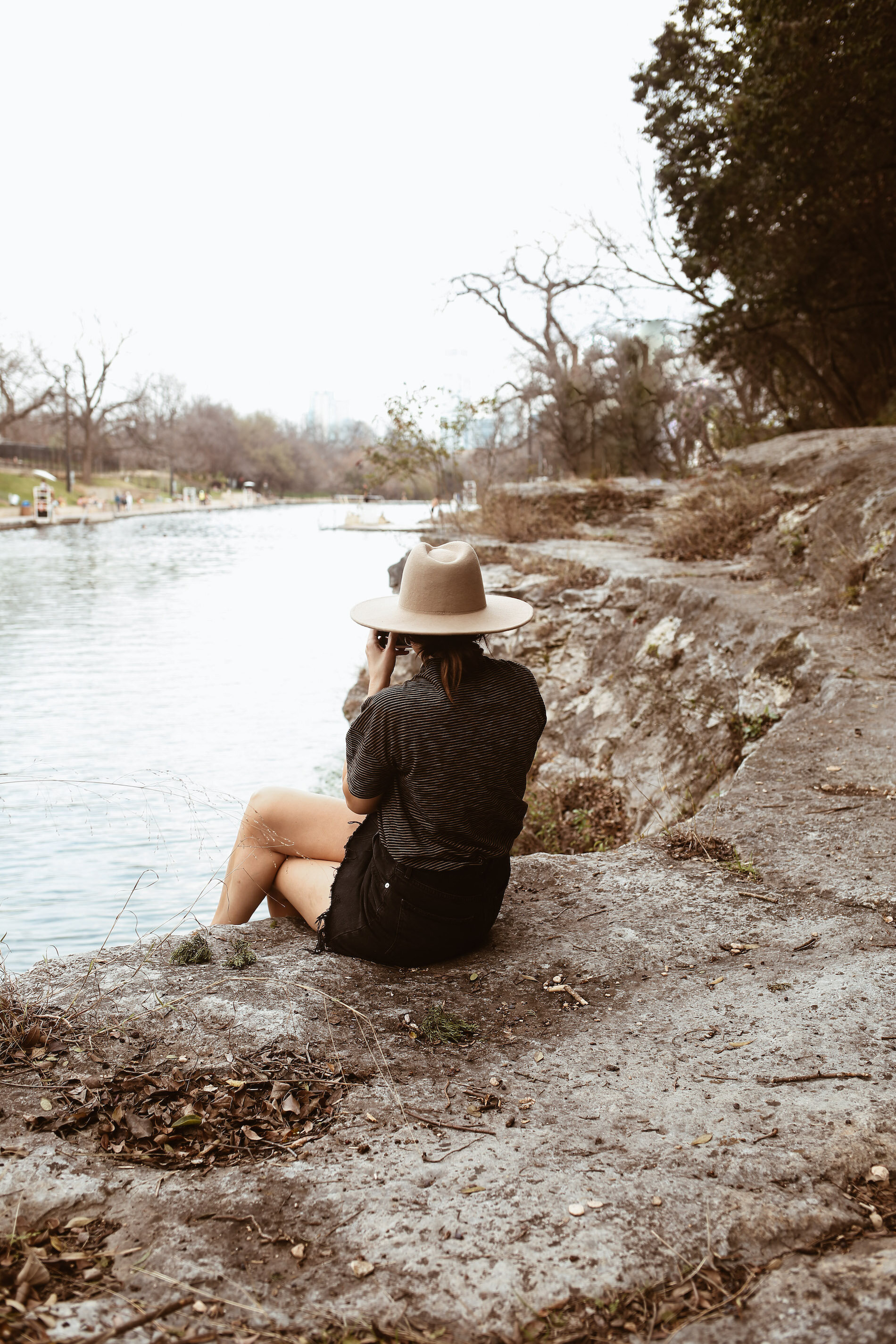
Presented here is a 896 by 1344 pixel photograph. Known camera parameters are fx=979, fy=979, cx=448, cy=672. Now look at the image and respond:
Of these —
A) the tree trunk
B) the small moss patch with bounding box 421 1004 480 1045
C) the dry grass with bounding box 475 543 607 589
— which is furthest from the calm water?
the tree trunk

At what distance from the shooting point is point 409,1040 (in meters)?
2.54

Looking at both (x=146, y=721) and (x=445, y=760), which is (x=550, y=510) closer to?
(x=146, y=721)

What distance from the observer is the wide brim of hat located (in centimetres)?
285

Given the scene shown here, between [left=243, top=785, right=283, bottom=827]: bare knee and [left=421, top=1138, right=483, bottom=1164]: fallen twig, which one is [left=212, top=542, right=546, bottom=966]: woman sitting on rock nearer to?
[left=243, top=785, right=283, bottom=827]: bare knee

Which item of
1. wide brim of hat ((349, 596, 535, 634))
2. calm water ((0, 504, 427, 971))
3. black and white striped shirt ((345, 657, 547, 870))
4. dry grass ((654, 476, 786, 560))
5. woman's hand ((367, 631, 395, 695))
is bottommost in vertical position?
calm water ((0, 504, 427, 971))

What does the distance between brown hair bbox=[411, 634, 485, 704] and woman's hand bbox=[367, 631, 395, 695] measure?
15 cm

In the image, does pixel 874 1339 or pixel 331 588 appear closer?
pixel 874 1339

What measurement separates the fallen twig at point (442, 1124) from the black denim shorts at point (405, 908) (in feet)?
2.34

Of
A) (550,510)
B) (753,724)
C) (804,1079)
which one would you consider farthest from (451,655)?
(550,510)

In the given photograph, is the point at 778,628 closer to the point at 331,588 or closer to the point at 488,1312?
the point at 488,1312

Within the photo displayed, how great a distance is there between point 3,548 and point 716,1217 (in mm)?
29682

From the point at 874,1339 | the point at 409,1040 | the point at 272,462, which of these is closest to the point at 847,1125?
the point at 874,1339

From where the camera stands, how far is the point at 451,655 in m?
2.88

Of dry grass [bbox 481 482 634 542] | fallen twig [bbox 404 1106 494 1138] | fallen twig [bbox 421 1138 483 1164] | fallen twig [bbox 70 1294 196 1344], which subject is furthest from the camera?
dry grass [bbox 481 482 634 542]
